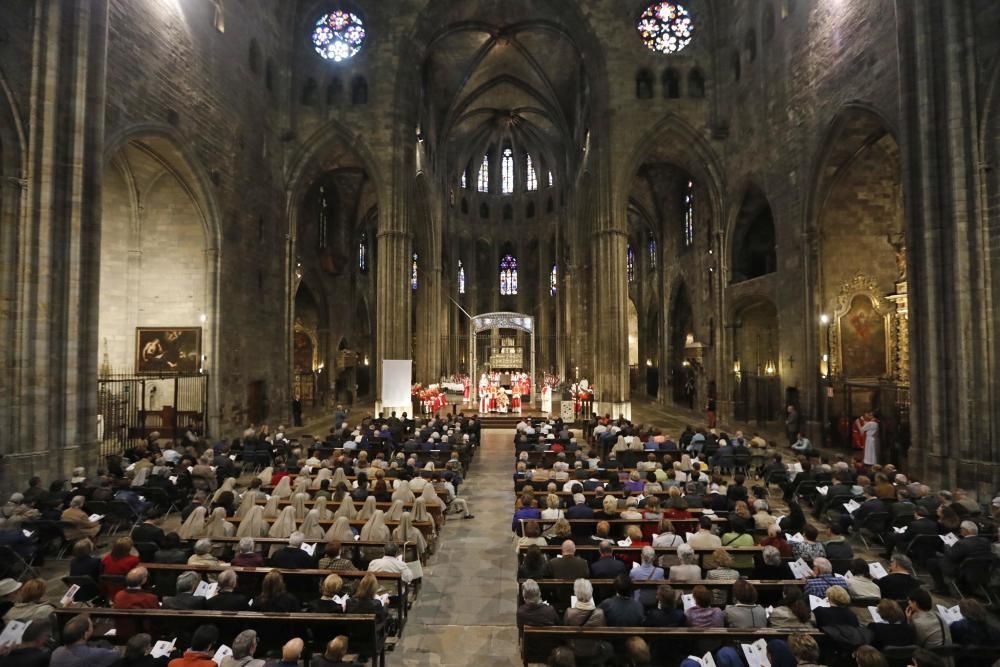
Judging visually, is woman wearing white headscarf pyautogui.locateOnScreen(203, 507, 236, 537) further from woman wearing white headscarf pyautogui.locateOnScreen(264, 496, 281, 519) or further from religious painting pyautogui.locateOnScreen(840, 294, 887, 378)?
religious painting pyautogui.locateOnScreen(840, 294, 887, 378)

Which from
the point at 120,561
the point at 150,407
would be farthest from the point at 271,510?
the point at 150,407

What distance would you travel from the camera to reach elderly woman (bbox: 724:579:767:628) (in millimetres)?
5051

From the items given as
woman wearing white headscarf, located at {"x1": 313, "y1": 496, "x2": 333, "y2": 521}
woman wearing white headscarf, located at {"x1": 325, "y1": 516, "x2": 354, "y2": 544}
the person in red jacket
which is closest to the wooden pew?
the person in red jacket

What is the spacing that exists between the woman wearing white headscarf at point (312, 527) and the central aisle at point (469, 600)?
5.51 feet

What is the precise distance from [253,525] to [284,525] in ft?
1.49

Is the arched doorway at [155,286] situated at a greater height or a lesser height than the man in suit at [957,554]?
greater

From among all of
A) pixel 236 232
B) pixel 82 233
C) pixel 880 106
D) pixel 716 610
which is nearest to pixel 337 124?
pixel 236 232

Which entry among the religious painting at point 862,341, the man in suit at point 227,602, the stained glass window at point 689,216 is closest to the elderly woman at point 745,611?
the man in suit at point 227,602

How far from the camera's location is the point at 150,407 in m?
19.3

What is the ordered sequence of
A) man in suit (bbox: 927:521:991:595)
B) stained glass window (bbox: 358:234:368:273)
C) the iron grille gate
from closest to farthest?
man in suit (bbox: 927:521:991:595) < the iron grille gate < stained glass window (bbox: 358:234:368:273)

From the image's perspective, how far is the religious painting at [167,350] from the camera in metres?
19.6

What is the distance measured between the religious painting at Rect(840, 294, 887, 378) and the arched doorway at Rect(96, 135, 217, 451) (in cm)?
2208

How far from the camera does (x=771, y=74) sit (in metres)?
21.0

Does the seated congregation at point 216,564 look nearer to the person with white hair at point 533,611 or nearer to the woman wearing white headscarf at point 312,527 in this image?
the woman wearing white headscarf at point 312,527
